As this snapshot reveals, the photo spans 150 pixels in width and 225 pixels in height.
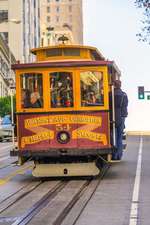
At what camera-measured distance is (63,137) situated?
56.9 ft

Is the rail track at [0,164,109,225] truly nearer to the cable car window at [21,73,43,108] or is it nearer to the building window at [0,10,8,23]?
the cable car window at [21,73,43,108]

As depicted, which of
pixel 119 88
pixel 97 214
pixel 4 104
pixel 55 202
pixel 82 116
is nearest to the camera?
pixel 97 214

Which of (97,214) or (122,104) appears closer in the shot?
(97,214)

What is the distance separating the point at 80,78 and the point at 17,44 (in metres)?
108

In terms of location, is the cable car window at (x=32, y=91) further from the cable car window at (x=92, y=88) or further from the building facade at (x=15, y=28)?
the building facade at (x=15, y=28)

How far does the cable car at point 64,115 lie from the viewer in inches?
682

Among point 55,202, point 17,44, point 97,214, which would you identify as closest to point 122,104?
point 55,202

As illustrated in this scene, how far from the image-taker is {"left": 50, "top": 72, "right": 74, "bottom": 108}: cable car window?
17.5 meters

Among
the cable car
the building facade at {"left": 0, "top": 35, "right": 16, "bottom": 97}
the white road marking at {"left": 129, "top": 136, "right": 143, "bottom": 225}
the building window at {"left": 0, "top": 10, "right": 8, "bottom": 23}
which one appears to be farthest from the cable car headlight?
the building window at {"left": 0, "top": 10, "right": 8, "bottom": 23}

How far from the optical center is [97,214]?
1212 cm

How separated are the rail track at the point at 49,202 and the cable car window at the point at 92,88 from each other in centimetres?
186

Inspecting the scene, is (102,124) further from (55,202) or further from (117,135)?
(55,202)

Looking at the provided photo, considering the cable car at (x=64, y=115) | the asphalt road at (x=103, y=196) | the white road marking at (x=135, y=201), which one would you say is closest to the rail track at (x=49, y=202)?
the asphalt road at (x=103, y=196)

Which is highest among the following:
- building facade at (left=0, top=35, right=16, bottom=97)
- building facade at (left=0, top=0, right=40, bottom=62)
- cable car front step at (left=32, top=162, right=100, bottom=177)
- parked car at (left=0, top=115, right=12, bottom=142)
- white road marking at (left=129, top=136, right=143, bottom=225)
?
building facade at (left=0, top=0, right=40, bottom=62)
